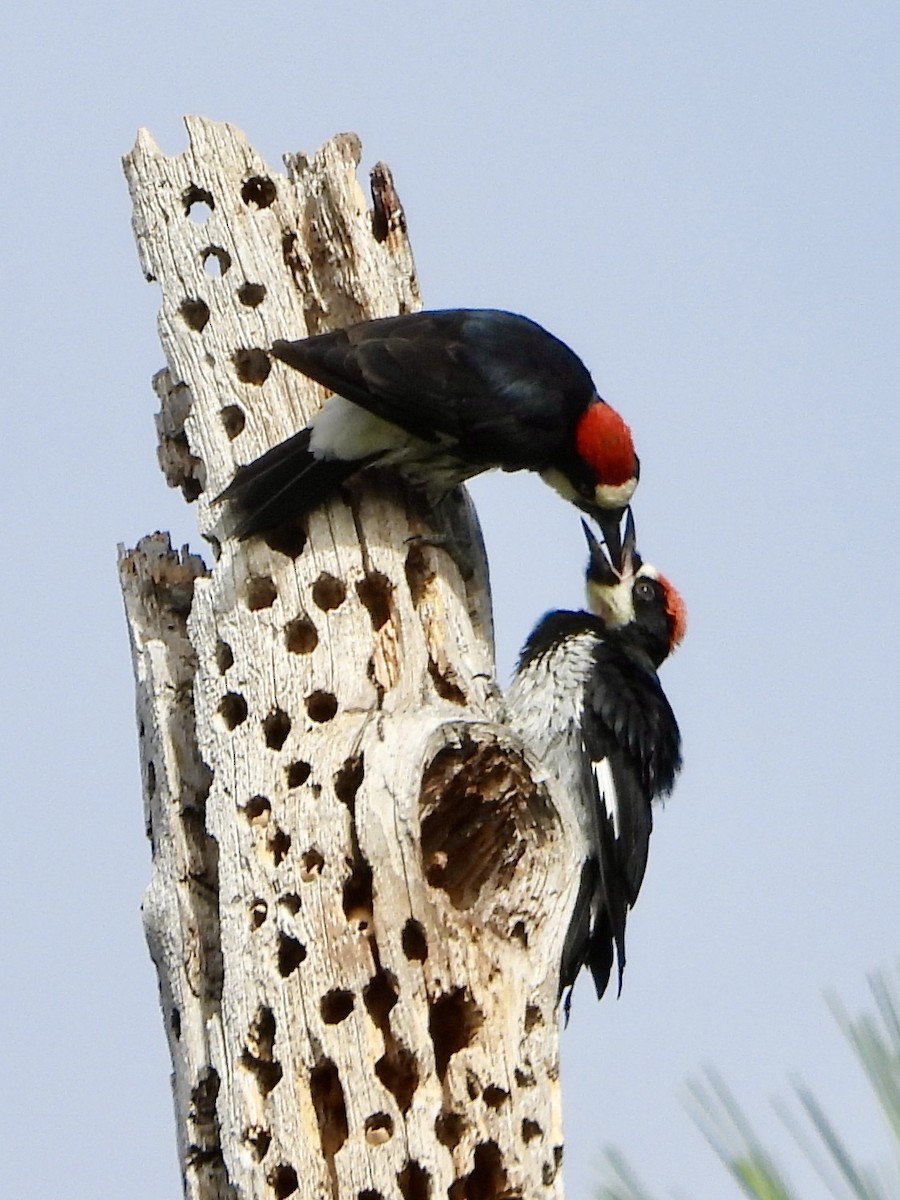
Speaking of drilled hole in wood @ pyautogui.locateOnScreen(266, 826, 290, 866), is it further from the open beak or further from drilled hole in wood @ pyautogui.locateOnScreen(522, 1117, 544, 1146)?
the open beak

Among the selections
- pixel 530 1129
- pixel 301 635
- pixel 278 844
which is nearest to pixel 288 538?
pixel 301 635

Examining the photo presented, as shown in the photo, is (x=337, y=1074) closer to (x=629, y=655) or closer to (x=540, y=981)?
(x=540, y=981)

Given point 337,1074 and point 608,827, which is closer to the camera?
point 337,1074

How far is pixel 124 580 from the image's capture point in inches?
163

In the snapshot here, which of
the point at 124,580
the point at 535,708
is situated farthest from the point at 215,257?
the point at 535,708

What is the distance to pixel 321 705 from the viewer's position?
12.6 feet

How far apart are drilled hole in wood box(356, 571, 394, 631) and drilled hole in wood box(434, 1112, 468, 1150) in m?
1.02

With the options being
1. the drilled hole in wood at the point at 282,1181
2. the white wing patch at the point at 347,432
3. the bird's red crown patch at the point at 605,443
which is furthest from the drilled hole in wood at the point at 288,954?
the bird's red crown patch at the point at 605,443

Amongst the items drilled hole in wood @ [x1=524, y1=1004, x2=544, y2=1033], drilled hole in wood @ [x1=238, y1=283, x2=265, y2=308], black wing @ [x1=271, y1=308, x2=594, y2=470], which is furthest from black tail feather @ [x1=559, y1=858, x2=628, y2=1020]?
drilled hole in wood @ [x1=238, y1=283, x2=265, y2=308]

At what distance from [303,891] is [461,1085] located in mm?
444

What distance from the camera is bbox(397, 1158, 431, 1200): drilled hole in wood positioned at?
3311mm

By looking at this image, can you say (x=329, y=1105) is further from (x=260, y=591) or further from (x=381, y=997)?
(x=260, y=591)

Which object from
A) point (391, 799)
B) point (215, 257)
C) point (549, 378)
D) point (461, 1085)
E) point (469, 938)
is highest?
point (215, 257)

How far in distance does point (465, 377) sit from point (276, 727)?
980 mm
